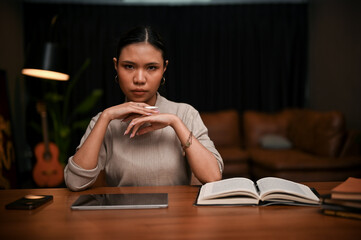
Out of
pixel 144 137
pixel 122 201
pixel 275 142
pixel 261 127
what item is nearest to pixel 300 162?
pixel 275 142

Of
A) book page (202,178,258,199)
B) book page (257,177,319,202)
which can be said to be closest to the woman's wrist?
book page (202,178,258,199)

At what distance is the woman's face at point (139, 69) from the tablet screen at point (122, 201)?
46 cm

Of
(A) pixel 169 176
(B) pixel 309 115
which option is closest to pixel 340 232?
(A) pixel 169 176

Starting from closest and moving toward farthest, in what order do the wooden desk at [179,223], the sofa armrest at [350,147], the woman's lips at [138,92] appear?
1. the wooden desk at [179,223]
2. the woman's lips at [138,92]
3. the sofa armrest at [350,147]

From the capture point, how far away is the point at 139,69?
1.45 m

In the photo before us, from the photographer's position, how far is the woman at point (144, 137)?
4.48 ft

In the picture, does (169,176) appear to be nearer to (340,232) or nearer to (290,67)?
(340,232)

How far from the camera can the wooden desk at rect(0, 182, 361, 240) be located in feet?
2.72

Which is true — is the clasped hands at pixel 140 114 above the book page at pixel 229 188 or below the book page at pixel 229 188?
above

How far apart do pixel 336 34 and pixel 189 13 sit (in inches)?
77.2

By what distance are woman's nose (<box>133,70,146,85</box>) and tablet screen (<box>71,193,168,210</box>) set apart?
0.47 metres

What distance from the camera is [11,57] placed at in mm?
4230

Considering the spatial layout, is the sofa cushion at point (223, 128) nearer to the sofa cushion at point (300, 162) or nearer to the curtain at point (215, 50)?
the curtain at point (215, 50)

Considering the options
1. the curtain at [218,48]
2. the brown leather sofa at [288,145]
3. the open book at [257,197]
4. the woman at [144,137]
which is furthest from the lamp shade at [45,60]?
the curtain at [218,48]
